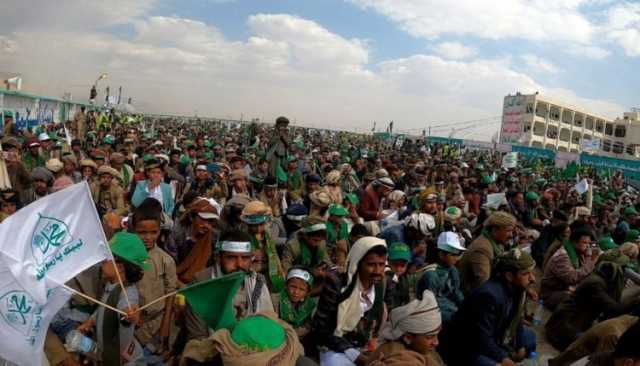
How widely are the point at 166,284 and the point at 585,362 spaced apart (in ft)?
9.23

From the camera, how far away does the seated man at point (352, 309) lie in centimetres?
336

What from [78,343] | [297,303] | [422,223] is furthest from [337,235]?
[78,343]

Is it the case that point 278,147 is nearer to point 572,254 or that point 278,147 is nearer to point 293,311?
point 572,254

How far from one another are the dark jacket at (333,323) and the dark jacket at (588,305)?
2.59m

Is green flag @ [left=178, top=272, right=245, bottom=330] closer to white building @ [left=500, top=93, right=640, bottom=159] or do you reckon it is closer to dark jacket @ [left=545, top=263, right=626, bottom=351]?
dark jacket @ [left=545, top=263, right=626, bottom=351]

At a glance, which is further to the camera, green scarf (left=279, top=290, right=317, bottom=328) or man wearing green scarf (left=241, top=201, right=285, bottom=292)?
man wearing green scarf (left=241, top=201, right=285, bottom=292)

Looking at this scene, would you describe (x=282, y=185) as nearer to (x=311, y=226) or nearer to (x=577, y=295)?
(x=311, y=226)

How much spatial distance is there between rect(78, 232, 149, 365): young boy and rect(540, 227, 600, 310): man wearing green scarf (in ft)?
15.8

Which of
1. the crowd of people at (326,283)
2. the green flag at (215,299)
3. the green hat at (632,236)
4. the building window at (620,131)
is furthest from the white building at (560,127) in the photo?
the green flag at (215,299)

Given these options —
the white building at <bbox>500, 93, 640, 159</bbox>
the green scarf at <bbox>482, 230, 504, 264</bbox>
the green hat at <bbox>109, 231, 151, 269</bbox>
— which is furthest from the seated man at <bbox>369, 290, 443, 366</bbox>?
the white building at <bbox>500, 93, 640, 159</bbox>

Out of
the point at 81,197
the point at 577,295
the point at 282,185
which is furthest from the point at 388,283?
the point at 282,185

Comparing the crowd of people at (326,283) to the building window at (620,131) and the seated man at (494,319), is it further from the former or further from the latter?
the building window at (620,131)

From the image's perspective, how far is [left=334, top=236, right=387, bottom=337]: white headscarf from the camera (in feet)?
11.2

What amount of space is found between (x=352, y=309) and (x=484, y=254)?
1877mm
